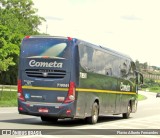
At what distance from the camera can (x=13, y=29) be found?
282 feet

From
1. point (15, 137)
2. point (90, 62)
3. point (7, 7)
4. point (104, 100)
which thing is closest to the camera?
point (15, 137)

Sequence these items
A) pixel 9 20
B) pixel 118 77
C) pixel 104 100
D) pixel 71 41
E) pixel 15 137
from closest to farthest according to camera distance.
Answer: pixel 15 137, pixel 71 41, pixel 104 100, pixel 118 77, pixel 9 20

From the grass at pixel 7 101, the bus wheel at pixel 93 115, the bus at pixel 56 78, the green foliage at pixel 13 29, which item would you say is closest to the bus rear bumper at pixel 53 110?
the bus at pixel 56 78

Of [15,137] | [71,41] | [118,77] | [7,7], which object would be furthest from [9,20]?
[15,137]

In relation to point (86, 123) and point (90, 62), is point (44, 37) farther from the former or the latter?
point (86, 123)

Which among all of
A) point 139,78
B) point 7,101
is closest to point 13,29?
point 7,101

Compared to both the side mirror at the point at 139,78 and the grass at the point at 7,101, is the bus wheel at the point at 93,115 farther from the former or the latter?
the grass at the point at 7,101

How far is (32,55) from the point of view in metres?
18.4

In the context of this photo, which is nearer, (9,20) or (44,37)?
(44,37)

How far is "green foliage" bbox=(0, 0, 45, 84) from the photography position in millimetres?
75125

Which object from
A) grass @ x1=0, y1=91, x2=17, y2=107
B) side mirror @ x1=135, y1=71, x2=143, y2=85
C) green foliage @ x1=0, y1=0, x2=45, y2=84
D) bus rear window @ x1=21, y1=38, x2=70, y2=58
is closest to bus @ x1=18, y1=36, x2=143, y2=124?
bus rear window @ x1=21, y1=38, x2=70, y2=58

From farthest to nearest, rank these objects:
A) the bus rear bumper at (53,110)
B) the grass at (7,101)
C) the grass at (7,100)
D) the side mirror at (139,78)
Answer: the grass at (7,100)
the grass at (7,101)
the side mirror at (139,78)
the bus rear bumper at (53,110)

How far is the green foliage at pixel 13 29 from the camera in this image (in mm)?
75125

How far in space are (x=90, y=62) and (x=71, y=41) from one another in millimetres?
1735
